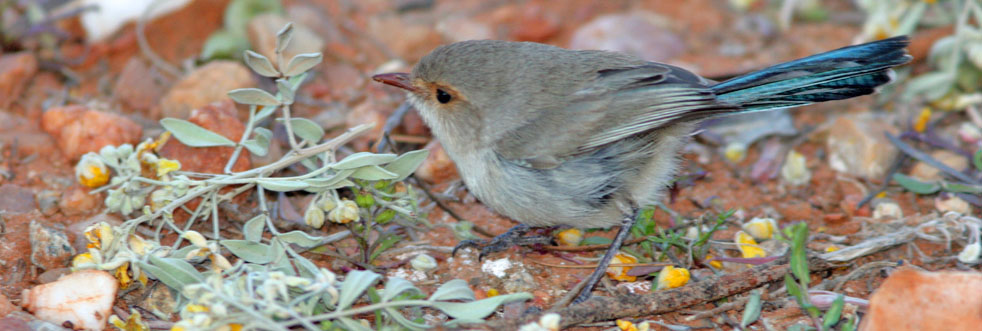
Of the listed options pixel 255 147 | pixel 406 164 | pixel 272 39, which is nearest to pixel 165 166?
pixel 255 147

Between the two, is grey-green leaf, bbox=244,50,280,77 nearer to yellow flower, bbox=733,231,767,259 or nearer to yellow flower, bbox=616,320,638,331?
yellow flower, bbox=616,320,638,331

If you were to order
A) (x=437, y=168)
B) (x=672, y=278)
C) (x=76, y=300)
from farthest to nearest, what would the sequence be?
(x=437, y=168)
(x=672, y=278)
(x=76, y=300)

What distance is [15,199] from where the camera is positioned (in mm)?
4691

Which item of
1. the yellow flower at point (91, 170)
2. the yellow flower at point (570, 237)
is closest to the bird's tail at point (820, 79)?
the yellow flower at point (570, 237)

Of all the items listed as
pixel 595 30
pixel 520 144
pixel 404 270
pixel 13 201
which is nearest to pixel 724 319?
pixel 520 144

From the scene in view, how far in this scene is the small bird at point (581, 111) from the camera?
4.34 meters

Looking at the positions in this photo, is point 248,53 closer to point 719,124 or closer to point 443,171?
point 443,171

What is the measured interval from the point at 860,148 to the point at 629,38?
183 centimetres

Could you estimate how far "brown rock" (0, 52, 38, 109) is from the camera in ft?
18.6

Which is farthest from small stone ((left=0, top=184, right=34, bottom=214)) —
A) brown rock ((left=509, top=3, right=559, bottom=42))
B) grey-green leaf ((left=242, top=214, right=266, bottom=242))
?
brown rock ((left=509, top=3, right=559, bottom=42))

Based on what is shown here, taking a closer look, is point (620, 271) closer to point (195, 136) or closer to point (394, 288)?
point (394, 288)

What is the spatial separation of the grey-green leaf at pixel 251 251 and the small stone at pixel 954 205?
3.56 meters

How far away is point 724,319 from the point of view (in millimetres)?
4109

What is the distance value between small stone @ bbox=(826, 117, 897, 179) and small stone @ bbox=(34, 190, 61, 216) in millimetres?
4425
